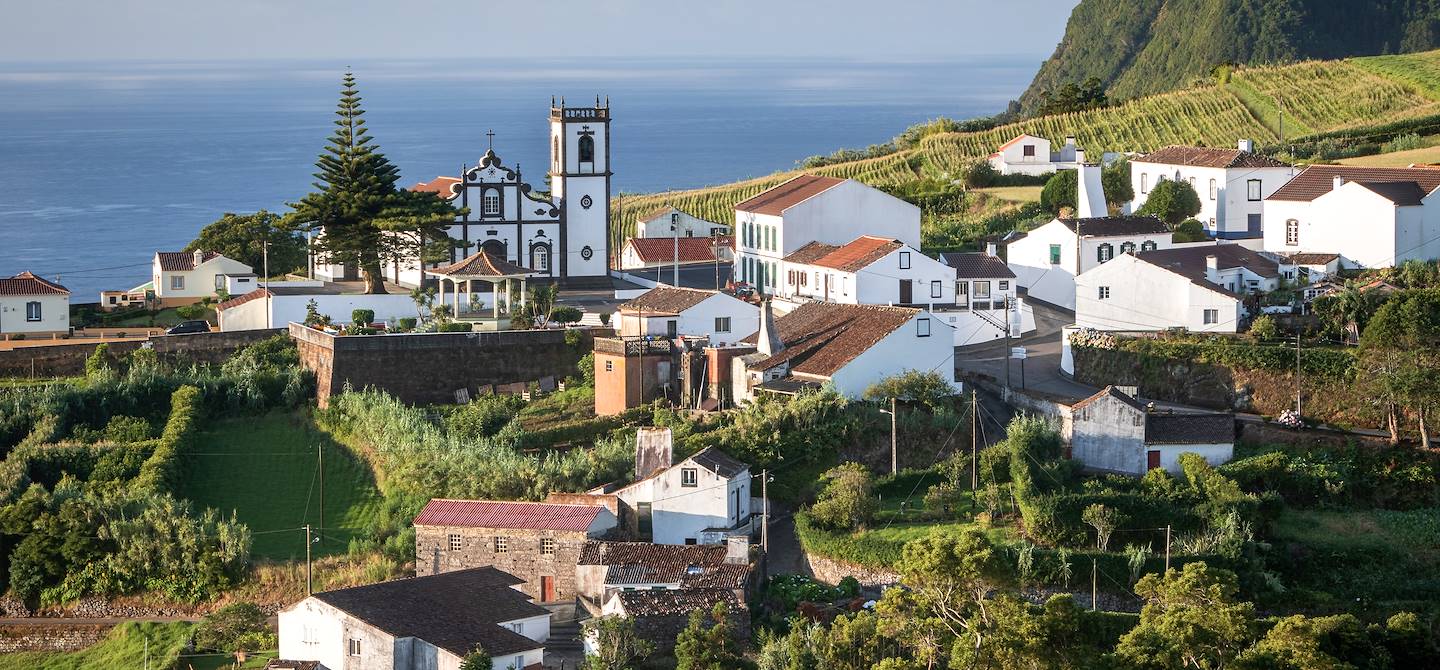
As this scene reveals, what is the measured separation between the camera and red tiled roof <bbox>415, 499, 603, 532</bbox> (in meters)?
34.2

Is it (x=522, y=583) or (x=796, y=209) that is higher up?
(x=796, y=209)

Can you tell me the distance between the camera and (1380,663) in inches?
1129

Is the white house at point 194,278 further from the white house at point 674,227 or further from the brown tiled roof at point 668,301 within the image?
the white house at point 674,227

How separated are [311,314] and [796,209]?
36.3 ft

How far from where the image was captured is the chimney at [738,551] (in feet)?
107

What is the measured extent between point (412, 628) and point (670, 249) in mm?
28331

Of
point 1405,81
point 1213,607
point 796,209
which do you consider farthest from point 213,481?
point 1405,81

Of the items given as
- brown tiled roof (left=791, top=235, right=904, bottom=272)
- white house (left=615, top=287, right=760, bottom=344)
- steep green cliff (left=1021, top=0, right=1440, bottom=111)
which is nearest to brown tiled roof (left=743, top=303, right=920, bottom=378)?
white house (left=615, top=287, right=760, bottom=344)

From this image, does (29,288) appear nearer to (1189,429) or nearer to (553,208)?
(553,208)

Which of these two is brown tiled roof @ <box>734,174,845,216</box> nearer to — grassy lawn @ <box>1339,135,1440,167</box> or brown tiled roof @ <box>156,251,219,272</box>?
brown tiled roof @ <box>156,251,219,272</box>

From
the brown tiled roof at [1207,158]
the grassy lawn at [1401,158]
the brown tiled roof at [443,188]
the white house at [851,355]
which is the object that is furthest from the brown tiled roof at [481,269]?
the grassy lawn at [1401,158]

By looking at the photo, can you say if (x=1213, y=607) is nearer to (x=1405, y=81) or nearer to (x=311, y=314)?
(x=311, y=314)

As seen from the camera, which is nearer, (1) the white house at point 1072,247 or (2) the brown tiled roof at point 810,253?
(1) the white house at point 1072,247

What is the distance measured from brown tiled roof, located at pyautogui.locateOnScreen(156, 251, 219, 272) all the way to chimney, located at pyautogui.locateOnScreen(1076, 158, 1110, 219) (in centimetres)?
2102
